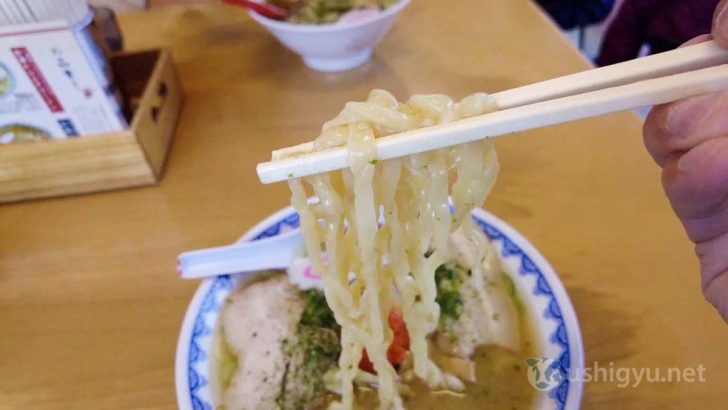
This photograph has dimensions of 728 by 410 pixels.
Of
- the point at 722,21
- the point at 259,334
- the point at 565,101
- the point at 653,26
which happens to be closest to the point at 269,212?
the point at 259,334

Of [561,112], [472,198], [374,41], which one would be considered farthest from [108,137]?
[561,112]

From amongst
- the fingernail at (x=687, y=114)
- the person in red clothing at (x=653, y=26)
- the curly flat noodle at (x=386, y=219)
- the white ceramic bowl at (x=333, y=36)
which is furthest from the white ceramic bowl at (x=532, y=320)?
the person in red clothing at (x=653, y=26)

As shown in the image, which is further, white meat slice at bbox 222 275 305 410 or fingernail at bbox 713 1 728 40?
white meat slice at bbox 222 275 305 410

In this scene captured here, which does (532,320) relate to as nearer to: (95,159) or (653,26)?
(95,159)

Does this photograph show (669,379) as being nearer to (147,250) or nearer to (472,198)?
(472,198)

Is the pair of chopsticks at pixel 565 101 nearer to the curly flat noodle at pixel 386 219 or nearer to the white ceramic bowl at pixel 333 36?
the curly flat noodle at pixel 386 219

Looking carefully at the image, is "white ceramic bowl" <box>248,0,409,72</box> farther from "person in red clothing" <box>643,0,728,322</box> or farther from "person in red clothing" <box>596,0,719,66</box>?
"person in red clothing" <box>596,0,719,66</box>

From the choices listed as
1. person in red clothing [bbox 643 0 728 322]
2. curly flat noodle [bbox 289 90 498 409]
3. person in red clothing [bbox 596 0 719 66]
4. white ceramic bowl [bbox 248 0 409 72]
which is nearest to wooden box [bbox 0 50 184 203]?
white ceramic bowl [bbox 248 0 409 72]
